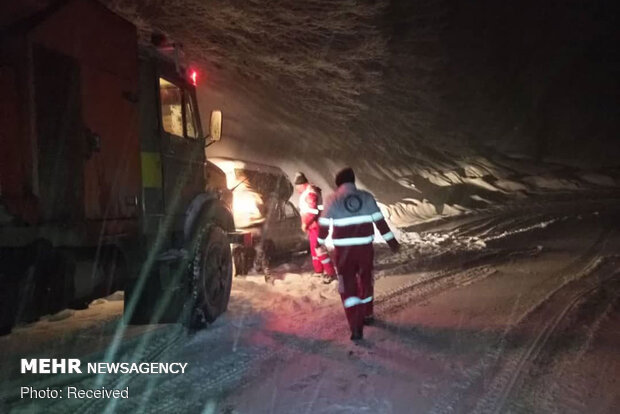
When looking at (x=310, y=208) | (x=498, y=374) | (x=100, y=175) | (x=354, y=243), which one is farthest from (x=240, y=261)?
(x=498, y=374)

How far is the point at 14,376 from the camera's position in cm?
526

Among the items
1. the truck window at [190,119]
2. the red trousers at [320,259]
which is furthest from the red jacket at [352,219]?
the red trousers at [320,259]

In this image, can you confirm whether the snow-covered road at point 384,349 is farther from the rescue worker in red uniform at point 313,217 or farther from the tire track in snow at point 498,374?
the rescue worker in red uniform at point 313,217

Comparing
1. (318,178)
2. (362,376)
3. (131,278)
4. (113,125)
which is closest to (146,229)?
(131,278)

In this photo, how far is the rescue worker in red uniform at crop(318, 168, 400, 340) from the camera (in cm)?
625

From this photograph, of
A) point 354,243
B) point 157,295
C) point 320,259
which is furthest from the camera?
point 320,259

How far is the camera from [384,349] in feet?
19.3

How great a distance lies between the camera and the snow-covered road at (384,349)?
456 cm

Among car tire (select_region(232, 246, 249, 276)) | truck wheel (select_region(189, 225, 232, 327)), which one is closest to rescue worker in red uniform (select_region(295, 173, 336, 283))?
car tire (select_region(232, 246, 249, 276))

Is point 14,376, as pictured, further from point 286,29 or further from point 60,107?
point 286,29

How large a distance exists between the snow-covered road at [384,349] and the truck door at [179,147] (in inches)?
61.6

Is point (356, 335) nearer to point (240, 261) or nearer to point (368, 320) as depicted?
point (368, 320)

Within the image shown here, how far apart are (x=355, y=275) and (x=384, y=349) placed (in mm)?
902

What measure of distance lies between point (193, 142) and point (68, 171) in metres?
2.70
